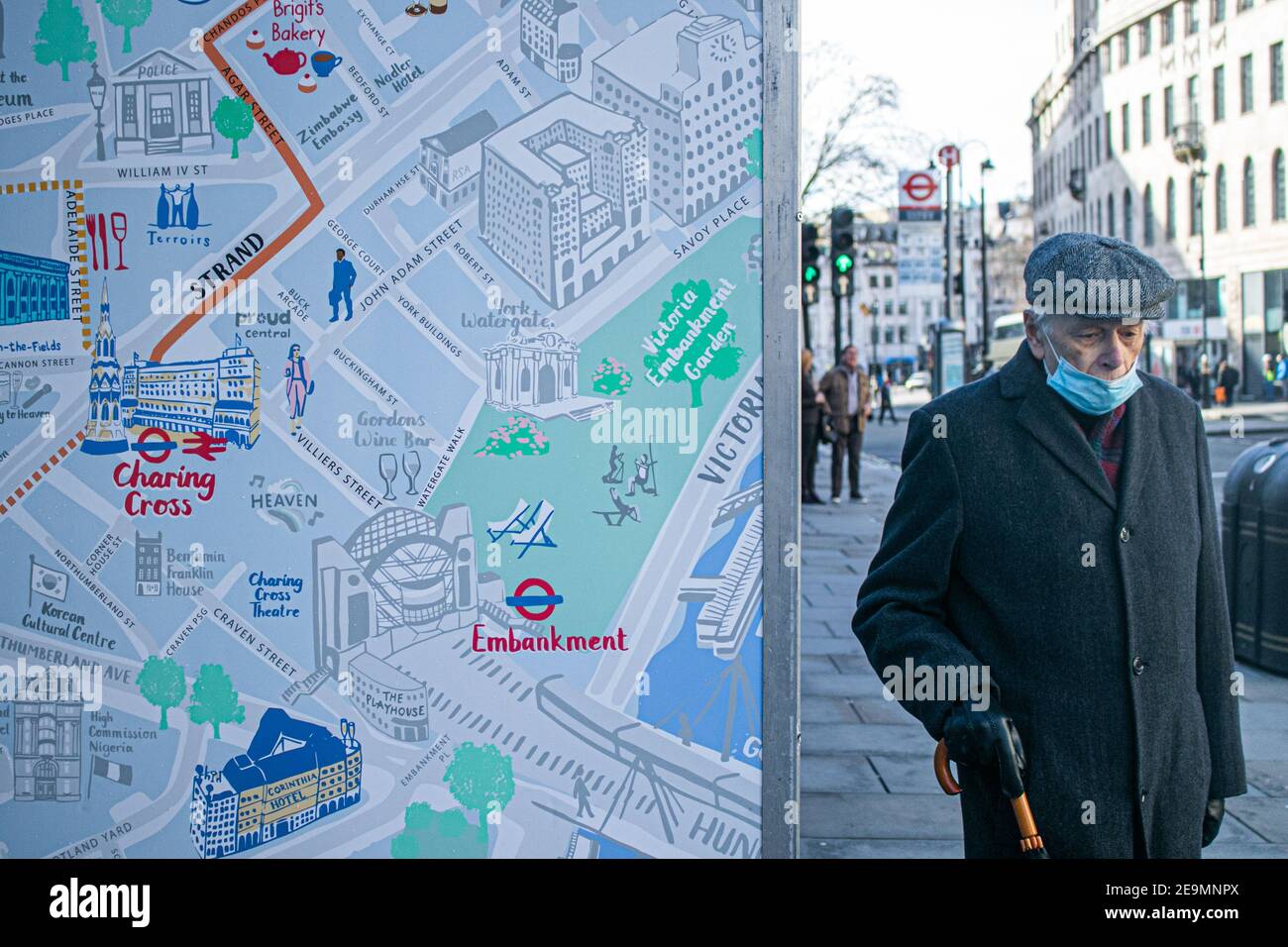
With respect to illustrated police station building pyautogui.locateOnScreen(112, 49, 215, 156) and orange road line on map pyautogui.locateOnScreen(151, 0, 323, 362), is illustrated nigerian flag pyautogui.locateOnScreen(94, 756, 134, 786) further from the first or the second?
illustrated police station building pyautogui.locateOnScreen(112, 49, 215, 156)

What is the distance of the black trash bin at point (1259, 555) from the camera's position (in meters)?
7.63

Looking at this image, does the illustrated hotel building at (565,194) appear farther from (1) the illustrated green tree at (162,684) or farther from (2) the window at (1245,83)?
(2) the window at (1245,83)

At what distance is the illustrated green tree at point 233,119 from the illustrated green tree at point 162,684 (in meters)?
1.17

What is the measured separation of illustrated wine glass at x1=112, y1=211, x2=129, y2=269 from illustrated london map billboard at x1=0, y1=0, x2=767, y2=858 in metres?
0.01

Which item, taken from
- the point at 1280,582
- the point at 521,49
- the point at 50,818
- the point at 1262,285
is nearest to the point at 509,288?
the point at 521,49

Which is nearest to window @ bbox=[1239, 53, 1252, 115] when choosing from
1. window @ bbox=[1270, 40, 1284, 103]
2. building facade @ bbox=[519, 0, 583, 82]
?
window @ bbox=[1270, 40, 1284, 103]

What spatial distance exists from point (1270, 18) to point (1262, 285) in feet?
30.0

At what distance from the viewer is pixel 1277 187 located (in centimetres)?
4806

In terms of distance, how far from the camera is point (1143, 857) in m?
2.65

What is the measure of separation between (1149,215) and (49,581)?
198 ft

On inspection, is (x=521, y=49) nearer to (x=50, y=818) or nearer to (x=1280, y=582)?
(x=50, y=818)

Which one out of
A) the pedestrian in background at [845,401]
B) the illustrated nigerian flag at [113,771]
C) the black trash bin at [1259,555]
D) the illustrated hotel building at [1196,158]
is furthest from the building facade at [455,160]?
the illustrated hotel building at [1196,158]

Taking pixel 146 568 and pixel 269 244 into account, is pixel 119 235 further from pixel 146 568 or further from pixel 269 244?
pixel 146 568

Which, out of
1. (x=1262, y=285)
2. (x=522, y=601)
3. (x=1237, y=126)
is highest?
(x=1237, y=126)
